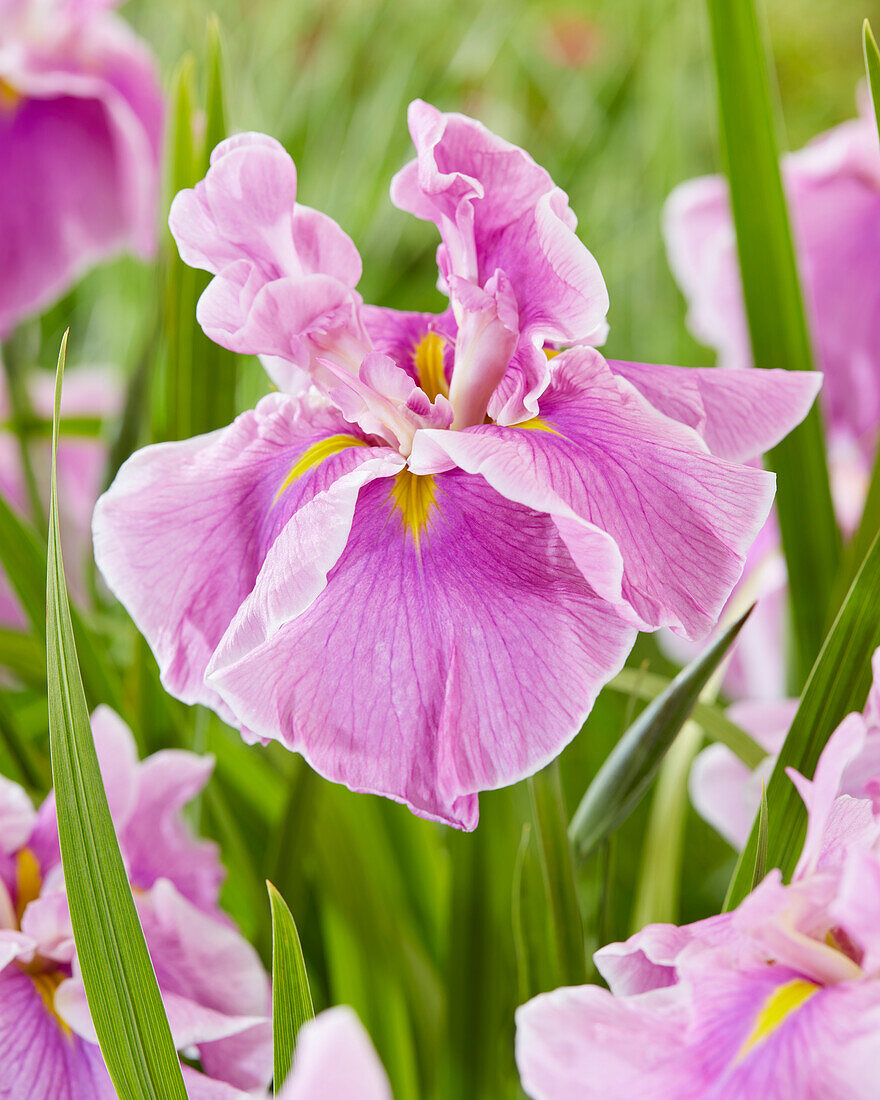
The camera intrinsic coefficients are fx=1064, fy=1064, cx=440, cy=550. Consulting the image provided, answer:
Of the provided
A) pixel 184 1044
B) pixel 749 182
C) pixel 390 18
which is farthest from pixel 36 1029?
pixel 390 18

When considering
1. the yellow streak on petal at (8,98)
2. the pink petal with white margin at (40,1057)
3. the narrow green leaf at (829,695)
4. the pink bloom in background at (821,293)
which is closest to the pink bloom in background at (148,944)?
the pink petal with white margin at (40,1057)

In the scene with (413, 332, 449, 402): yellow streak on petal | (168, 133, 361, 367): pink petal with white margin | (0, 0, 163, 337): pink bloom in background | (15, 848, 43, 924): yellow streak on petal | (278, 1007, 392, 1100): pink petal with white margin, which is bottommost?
(15, 848, 43, 924): yellow streak on petal

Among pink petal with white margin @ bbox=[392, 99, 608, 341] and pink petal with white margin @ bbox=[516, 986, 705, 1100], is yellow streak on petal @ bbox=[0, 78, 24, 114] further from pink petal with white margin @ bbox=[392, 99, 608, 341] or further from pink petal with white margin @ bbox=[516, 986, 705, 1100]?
pink petal with white margin @ bbox=[516, 986, 705, 1100]

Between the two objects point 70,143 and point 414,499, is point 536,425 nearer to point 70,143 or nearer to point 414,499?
point 414,499

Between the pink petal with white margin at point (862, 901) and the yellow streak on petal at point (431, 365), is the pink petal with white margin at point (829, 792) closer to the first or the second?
the pink petal with white margin at point (862, 901)

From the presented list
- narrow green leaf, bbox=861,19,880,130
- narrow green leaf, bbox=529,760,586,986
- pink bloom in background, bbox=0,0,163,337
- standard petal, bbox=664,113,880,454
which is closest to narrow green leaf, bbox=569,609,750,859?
narrow green leaf, bbox=529,760,586,986
